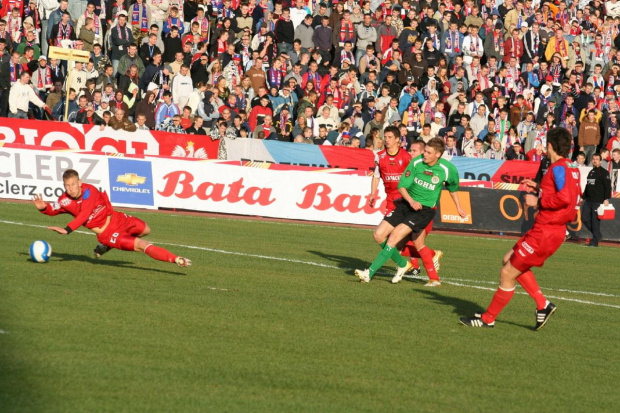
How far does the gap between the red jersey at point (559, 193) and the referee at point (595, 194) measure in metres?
14.4

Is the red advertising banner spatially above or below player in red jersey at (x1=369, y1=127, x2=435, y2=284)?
below

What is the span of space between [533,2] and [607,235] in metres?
15.0

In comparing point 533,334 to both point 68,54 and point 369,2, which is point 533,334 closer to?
point 68,54

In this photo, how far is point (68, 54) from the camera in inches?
961

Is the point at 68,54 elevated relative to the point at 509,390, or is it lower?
elevated

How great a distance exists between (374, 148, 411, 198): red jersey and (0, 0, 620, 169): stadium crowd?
40.0ft

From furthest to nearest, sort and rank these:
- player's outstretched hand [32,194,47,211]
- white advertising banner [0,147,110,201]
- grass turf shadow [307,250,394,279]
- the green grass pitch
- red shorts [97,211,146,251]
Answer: white advertising banner [0,147,110,201] < grass turf shadow [307,250,394,279] < red shorts [97,211,146,251] < player's outstretched hand [32,194,47,211] < the green grass pitch

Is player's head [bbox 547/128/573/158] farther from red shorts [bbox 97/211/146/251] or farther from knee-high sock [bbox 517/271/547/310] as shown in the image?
red shorts [bbox 97/211/146/251]

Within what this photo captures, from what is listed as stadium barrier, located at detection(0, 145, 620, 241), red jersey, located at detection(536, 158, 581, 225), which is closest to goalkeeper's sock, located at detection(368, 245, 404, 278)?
red jersey, located at detection(536, 158, 581, 225)

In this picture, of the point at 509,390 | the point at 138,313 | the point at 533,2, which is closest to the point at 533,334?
the point at 509,390

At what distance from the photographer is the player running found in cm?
1308

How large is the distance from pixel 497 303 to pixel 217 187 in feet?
47.9

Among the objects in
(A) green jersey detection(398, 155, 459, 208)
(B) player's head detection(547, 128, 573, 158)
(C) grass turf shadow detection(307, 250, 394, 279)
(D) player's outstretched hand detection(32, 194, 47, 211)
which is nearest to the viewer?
(B) player's head detection(547, 128, 573, 158)

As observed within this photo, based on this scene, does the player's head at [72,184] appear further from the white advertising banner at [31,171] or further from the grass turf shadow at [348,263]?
the white advertising banner at [31,171]
